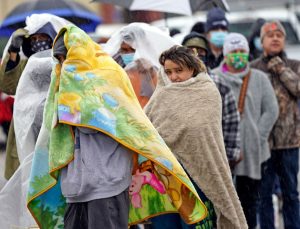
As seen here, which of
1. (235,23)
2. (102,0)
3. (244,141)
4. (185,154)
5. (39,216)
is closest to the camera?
(39,216)

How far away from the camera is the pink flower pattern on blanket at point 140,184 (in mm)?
6789

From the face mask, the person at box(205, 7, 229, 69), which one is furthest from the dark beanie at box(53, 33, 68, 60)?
the face mask

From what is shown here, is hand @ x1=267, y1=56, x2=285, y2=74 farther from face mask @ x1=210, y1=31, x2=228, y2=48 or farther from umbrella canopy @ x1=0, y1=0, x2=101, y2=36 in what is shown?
umbrella canopy @ x1=0, y1=0, x2=101, y2=36

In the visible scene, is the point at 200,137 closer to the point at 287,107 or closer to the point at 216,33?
the point at 287,107

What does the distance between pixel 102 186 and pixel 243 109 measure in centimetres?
321

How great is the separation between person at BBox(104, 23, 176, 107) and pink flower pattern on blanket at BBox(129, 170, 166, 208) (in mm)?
1340

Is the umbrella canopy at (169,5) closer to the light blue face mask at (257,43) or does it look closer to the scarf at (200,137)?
the light blue face mask at (257,43)

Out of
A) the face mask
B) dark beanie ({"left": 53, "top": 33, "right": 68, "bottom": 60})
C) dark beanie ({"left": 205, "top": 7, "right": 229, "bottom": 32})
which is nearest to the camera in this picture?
dark beanie ({"left": 53, "top": 33, "right": 68, "bottom": 60})

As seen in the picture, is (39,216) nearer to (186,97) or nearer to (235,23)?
(186,97)

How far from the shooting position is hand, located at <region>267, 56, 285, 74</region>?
9.18m

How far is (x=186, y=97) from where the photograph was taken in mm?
7074

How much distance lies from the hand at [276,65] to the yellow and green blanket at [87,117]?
308cm

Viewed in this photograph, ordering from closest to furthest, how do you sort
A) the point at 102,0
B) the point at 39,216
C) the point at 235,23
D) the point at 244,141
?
1. the point at 39,216
2. the point at 244,141
3. the point at 102,0
4. the point at 235,23

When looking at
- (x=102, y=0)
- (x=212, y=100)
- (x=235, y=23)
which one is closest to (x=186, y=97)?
(x=212, y=100)
